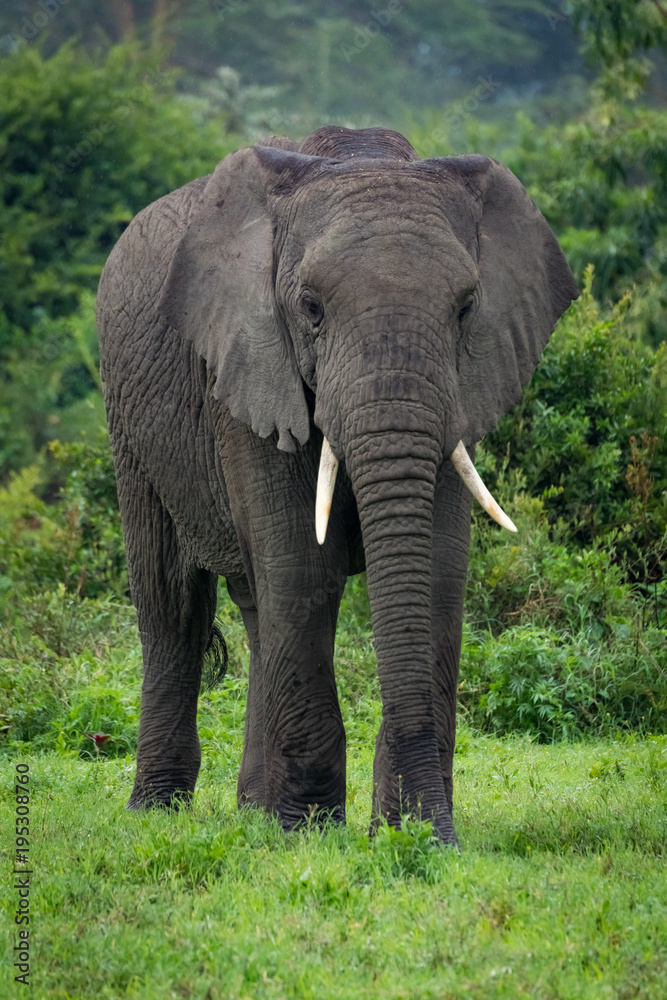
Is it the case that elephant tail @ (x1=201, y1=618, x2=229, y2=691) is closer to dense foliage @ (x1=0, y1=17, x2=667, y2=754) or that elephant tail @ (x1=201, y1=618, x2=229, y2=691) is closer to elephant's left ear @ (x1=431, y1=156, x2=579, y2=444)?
dense foliage @ (x1=0, y1=17, x2=667, y2=754)

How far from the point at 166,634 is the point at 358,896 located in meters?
2.69

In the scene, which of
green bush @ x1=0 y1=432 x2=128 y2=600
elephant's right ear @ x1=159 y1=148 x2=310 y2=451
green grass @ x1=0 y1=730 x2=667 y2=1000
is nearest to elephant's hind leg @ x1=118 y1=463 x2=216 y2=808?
green grass @ x1=0 y1=730 x2=667 y2=1000

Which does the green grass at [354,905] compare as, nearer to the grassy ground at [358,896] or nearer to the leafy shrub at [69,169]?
the grassy ground at [358,896]

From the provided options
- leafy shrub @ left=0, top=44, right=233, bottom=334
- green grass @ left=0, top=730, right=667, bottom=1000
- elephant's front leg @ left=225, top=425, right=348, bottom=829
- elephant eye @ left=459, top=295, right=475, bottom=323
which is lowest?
green grass @ left=0, top=730, right=667, bottom=1000

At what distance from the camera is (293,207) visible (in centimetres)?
497

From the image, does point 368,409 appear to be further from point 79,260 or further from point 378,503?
point 79,260

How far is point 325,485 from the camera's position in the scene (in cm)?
474

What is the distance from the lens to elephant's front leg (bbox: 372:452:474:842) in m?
4.98

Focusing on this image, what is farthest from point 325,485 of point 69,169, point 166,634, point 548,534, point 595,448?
point 69,169

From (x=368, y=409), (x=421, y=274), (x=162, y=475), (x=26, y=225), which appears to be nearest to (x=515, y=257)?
(x=421, y=274)

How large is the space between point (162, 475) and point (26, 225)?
13423 millimetres

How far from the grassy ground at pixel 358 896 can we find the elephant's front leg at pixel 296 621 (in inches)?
10.1

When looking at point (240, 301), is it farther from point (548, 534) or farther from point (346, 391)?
point (548, 534)

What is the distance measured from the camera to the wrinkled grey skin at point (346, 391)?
4.54 m
